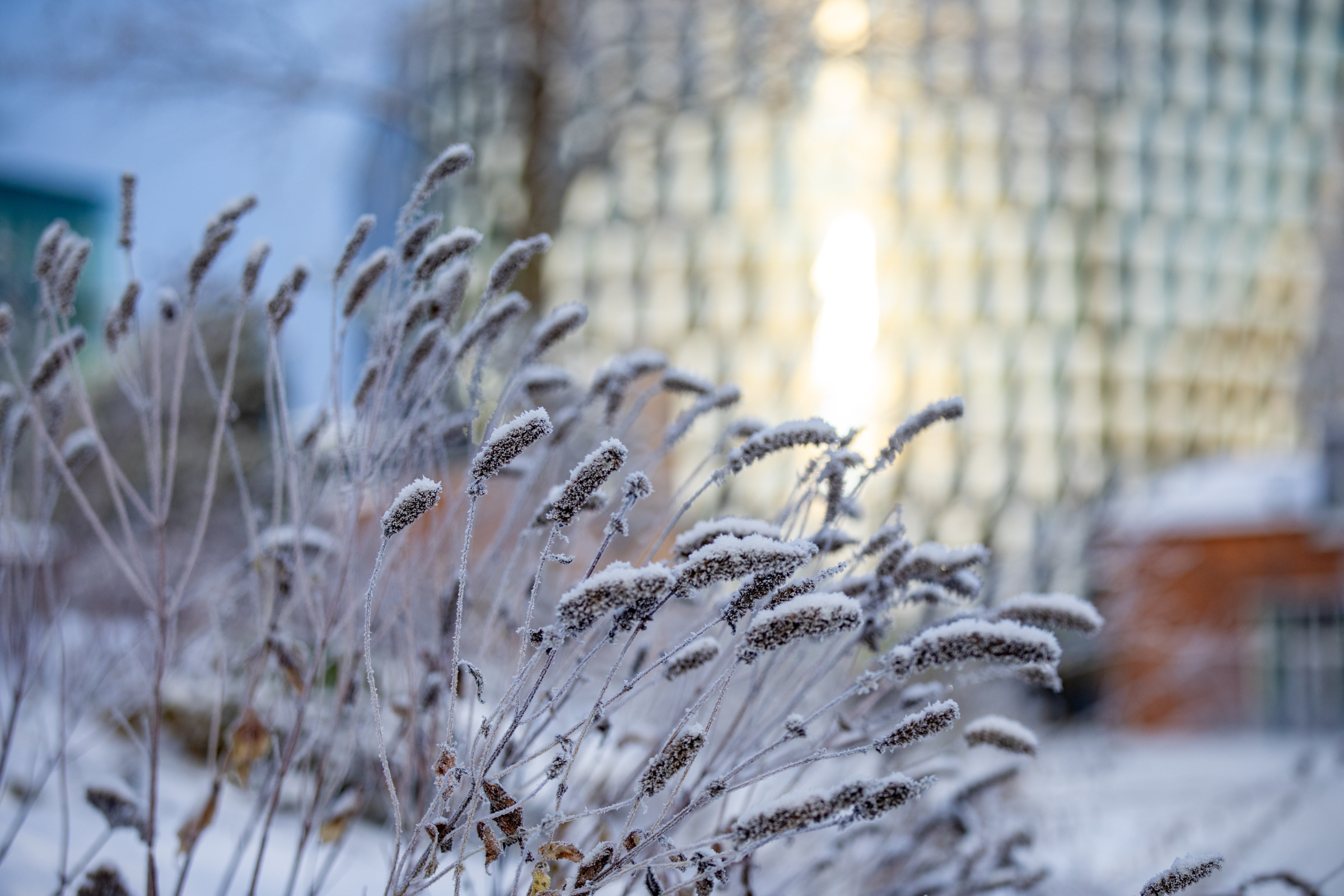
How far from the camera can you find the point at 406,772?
1.70m

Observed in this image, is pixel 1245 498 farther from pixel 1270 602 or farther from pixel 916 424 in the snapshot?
pixel 916 424

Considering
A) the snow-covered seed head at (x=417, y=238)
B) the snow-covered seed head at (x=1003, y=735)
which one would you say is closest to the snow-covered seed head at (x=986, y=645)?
the snow-covered seed head at (x=1003, y=735)

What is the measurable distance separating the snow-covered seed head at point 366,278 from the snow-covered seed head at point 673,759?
0.88 metres

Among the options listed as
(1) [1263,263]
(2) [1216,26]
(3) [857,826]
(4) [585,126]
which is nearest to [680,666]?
(3) [857,826]

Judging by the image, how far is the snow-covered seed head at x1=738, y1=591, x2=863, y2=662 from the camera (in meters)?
1.20

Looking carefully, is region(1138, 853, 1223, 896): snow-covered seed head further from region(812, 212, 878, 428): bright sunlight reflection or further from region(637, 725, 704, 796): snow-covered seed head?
region(812, 212, 878, 428): bright sunlight reflection

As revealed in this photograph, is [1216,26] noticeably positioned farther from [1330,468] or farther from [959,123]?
[959,123]

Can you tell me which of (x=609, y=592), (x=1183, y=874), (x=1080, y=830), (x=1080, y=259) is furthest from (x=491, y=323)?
(x=1080, y=259)

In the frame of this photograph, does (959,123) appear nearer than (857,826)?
No

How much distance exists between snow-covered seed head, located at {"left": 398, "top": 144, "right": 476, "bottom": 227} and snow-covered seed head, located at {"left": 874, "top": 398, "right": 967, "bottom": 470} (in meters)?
0.81

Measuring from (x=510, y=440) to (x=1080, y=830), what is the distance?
3.29 metres

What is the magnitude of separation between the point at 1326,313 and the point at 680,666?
97.8 ft

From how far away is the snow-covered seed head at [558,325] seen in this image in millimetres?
1692

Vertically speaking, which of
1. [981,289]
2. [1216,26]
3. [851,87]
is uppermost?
[1216,26]
